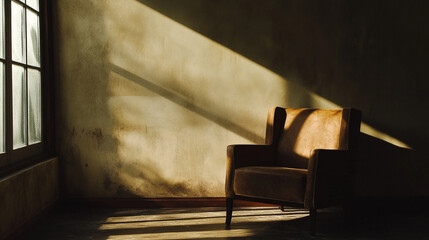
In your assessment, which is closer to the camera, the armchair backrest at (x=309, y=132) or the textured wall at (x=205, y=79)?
the armchair backrest at (x=309, y=132)

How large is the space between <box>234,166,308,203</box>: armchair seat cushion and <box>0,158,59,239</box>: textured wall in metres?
1.50

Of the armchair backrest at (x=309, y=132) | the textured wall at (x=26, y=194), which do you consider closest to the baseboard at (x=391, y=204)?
the armchair backrest at (x=309, y=132)

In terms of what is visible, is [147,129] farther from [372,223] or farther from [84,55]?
[372,223]

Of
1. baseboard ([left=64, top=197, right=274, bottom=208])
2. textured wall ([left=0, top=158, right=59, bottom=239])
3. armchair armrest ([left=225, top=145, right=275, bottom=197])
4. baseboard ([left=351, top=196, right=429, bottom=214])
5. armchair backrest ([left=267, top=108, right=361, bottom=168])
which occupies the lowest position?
baseboard ([left=64, top=197, right=274, bottom=208])

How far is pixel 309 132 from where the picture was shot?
3.49 m

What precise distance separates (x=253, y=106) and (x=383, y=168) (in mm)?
1374

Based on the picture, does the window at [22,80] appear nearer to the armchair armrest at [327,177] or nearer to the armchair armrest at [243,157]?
the armchair armrest at [243,157]

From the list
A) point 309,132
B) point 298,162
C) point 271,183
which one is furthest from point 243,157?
point 309,132

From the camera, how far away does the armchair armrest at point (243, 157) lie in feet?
10.6

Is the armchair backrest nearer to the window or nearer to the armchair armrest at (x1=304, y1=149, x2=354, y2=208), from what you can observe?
the armchair armrest at (x1=304, y1=149, x2=354, y2=208)

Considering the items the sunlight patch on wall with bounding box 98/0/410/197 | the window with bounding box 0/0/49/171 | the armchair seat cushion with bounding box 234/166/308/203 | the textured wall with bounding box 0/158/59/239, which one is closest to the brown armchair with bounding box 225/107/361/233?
the armchair seat cushion with bounding box 234/166/308/203

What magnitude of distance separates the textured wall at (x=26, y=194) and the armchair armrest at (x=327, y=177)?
194cm

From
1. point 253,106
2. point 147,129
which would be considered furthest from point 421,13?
point 147,129

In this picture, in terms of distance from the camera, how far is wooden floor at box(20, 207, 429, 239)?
116 inches
